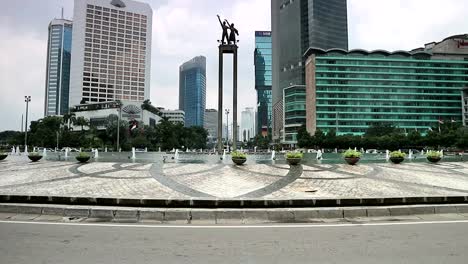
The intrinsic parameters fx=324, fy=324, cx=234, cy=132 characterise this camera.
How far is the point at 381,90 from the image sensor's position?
13550 cm

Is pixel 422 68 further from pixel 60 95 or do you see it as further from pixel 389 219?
pixel 60 95

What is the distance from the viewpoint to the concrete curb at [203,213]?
28.4 feet

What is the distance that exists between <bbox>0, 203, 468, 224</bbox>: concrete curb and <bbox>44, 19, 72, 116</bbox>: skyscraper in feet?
651

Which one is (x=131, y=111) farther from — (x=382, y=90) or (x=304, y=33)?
(x=382, y=90)

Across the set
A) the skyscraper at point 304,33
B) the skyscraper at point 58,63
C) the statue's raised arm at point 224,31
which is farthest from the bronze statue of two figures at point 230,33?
the skyscraper at point 58,63

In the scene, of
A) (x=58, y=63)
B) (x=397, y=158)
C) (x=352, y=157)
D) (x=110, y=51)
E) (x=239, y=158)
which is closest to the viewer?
(x=239, y=158)

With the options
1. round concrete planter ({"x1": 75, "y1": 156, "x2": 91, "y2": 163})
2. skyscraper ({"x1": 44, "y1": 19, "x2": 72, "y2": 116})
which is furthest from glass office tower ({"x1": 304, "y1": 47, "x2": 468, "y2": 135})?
skyscraper ({"x1": 44, "y1": 19, "x2": 72, "y2": 116})

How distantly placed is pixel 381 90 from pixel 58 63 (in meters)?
173

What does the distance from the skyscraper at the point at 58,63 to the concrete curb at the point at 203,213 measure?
651 feet

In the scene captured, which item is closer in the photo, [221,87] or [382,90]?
[221,87]

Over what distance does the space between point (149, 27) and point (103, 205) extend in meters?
187

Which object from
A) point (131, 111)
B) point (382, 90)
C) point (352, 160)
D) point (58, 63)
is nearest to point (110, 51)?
point (58, 63)

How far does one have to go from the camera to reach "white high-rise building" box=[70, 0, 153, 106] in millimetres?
157375

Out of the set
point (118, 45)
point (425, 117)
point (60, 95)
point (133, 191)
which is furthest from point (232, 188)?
point (60, 95)
